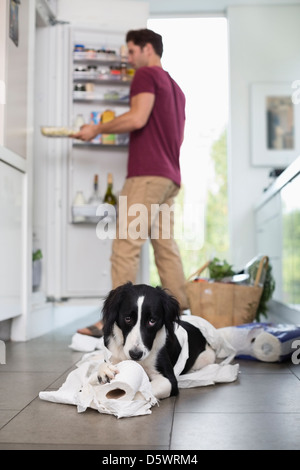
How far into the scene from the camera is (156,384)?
6.33ft

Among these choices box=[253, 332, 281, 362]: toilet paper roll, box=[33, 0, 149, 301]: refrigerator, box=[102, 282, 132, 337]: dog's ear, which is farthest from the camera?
box=[33, 0, 149, 301]: refrigerator

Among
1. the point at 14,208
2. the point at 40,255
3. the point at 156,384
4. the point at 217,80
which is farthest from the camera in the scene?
the point at 217,80

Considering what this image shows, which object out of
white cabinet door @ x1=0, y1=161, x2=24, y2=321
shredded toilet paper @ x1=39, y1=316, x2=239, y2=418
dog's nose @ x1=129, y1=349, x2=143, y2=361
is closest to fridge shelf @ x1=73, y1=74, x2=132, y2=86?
white cabinet door @ x1=0, y1=161, x2=24, y2=321

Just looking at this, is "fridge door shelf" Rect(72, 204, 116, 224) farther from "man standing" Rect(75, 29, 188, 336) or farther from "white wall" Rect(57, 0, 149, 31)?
"white wall" Rect(57, 0, 149, 31)

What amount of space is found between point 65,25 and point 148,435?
378 cm

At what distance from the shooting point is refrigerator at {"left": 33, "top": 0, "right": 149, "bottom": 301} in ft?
14.6

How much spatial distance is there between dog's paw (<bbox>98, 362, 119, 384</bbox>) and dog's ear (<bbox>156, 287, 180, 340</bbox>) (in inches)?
12.0

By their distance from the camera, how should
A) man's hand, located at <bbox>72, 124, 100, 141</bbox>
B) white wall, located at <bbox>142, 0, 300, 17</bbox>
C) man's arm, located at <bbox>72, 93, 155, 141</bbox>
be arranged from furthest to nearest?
white wall, located at <bbox>142, 0, 300, 17</bbox>, man's hand, located at <bbox>72, 124, 100, 141</bbox>, man's arm, located at <bbox>72, 93, 155, 141</bbox>

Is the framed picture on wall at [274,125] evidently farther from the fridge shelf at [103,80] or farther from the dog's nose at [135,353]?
the dog's nose at [135,353]

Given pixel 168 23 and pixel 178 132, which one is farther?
pixel 168 23

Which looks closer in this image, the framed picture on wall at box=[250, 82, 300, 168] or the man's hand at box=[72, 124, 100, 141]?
the man's hand at box=[72, 124, 100, 141]

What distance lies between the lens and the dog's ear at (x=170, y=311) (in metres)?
2.06

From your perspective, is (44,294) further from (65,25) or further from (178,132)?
(65,25)

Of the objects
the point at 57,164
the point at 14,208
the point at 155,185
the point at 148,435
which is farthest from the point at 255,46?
the point at 148,435
